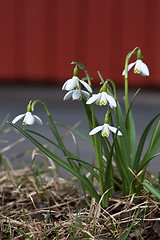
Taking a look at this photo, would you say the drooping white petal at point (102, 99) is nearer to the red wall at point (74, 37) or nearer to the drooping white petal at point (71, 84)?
the drooping white petal at point (71, 84)

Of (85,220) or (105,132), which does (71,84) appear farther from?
(85,220)

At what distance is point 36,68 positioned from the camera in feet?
15.7

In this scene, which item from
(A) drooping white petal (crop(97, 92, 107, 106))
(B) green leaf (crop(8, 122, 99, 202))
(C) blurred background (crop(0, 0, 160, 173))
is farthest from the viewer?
(C) blurred background (crop(0, 0, 160, 173))

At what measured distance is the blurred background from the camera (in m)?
4.45

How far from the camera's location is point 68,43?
466 cm

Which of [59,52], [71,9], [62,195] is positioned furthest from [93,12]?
[62,195]

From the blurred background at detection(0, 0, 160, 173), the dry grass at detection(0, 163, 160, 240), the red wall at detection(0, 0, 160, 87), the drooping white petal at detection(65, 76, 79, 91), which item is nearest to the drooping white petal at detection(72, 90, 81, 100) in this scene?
the drooping white petal at detection(65, 76, 79, 91)

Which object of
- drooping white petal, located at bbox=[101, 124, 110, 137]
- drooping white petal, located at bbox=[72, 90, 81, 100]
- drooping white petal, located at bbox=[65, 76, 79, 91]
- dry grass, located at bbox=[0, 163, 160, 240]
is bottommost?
dry grass, located at bbox=[0, 163, 160, 240]

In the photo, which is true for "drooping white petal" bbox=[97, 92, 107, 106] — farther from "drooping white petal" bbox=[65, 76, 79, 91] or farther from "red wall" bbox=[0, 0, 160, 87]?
"red wall" bbox=[0, 0, 160, 87]

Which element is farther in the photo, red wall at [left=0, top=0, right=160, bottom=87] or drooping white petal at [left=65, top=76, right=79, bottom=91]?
red wall at [left=0, top=0, right=160, bottom=87]

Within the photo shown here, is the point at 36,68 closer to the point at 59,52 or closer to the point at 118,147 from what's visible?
the point at 59,52

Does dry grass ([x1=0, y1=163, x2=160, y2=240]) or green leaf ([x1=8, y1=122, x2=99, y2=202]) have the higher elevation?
green leaf ([x1=8, y1=122, x2=99, y2=202])

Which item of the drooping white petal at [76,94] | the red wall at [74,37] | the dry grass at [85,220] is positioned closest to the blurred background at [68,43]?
the red wall at [74,37]

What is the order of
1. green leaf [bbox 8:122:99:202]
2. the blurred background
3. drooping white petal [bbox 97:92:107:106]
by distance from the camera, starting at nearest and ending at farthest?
drooping white petal [bbox 97:92:107:106] → green leaf [bbox 8:122:99:202] → the blurred background
